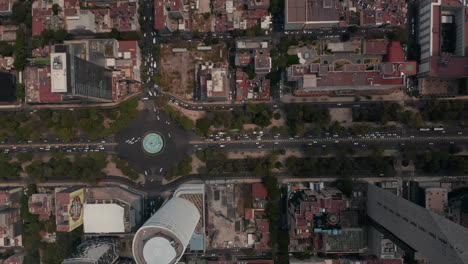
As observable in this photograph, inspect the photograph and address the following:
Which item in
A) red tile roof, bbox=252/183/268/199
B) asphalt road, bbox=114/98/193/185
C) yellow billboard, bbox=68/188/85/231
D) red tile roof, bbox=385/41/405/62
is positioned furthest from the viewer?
asphalt road, bbox=114/98/193/185

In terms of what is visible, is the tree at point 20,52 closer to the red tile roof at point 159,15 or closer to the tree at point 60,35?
the tree at point 60,35

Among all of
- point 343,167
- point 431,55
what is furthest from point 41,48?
point 431,55

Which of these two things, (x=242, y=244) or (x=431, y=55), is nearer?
(x=431, y=55)

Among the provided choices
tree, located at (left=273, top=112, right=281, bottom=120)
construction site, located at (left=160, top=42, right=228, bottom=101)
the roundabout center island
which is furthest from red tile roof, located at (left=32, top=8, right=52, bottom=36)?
tree, located at (left=273, top=112, right=281, bottom=120)

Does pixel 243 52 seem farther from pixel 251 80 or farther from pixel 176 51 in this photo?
pixel 176 51

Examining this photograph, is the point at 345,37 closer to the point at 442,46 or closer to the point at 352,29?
the point at 352,29

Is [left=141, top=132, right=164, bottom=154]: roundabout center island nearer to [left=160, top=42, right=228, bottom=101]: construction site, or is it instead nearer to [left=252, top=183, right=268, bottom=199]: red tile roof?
[left=160, top=42, right=228, bottom=101]: construction site

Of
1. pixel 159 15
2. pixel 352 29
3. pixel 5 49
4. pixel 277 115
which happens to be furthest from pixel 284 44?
pixel 5 49
